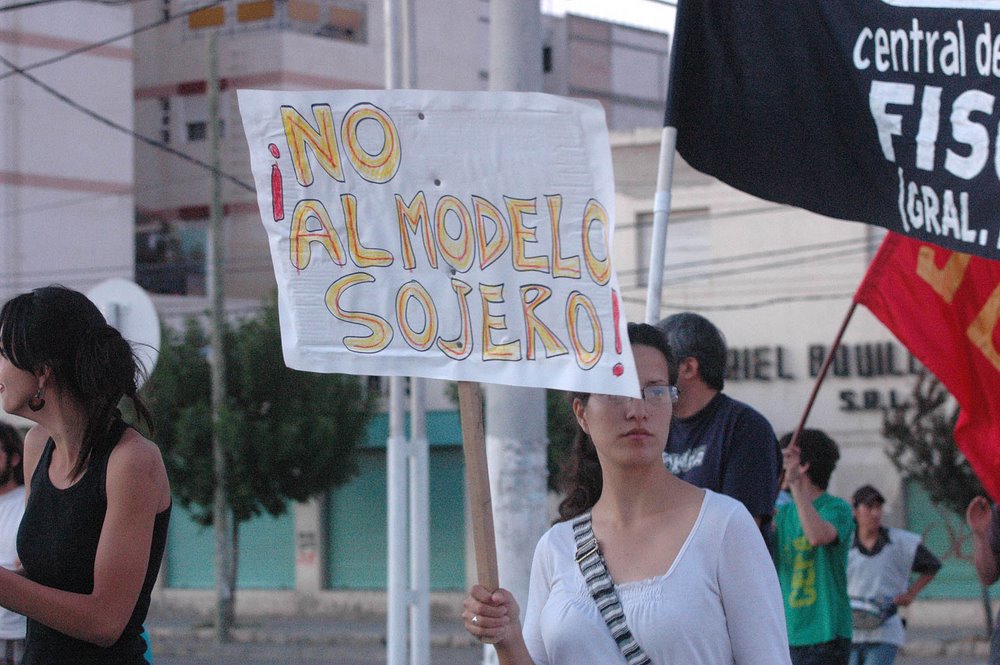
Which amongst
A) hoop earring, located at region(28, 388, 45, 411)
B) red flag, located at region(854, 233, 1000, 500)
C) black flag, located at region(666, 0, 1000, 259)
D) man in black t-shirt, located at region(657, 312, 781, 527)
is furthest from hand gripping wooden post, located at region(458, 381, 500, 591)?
red flag, located at region(854, 233, 1000, 500)

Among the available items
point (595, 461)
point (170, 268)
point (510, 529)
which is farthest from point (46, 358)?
point (170, 268)

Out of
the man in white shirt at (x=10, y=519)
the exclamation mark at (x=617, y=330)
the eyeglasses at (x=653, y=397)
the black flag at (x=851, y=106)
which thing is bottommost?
the man in white shirt at (x=10, y=519)

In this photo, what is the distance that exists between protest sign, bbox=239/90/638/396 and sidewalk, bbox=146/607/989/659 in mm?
17269

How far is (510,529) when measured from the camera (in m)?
8.15

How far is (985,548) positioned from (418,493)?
6.19 m

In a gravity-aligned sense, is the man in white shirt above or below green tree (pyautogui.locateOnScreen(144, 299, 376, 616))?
above

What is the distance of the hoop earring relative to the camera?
3.32m

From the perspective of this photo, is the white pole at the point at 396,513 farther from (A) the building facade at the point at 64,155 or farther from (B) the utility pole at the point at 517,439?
(A) the building facade at the point at 64,155

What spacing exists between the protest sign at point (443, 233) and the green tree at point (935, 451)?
16399 millimetres

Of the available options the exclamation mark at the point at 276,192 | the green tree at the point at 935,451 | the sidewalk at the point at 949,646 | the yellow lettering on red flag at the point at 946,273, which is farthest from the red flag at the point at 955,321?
the sidewalk at the point at 949,646

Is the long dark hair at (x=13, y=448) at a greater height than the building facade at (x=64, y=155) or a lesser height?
lesser

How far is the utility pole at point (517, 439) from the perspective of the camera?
26.7 feet

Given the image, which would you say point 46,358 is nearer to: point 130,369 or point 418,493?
point 130,369

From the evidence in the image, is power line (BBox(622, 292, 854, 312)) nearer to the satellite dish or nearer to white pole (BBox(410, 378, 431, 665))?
white pole (BBox(410, 378, 431, 665))
